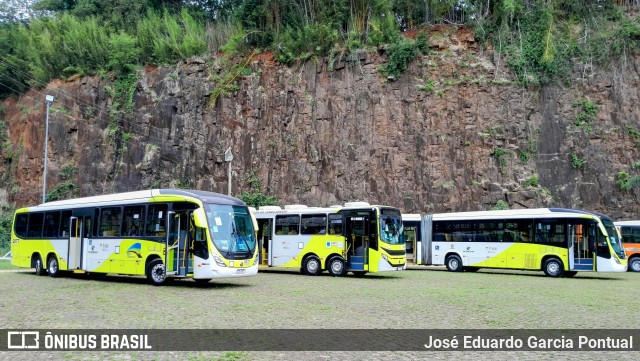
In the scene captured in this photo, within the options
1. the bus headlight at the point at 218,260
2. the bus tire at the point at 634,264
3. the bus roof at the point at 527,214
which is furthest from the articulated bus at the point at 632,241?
the bus headlight at the point at 218,260

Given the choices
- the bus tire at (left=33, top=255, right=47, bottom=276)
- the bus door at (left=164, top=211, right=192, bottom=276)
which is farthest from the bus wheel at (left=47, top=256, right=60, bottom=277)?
the bus door at (left=164, top=211, right=192, bottom=276)

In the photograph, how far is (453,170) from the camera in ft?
120

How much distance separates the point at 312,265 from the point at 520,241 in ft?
29.6

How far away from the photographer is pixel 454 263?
29375mm

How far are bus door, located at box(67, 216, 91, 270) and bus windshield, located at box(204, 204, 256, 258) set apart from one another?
20.7 ft

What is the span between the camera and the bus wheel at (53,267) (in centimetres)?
2355

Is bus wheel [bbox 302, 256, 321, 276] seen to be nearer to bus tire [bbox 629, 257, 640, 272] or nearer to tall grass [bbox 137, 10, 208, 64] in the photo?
bus tire [bbox 629, 257, 640, 272]

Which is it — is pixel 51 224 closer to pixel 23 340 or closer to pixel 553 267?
pixel 23 340

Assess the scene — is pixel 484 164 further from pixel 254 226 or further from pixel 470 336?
pixel 470 336

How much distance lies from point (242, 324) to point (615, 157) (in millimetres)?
30209

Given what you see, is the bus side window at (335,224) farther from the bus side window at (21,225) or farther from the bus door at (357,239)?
the bus side window at (21,225)

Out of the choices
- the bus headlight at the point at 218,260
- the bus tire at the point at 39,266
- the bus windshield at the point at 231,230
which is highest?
the bus windshield at the point at 231,230

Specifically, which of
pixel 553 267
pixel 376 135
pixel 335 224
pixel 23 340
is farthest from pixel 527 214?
pixel 23 340

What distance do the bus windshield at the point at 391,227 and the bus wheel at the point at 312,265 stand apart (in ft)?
11.0
